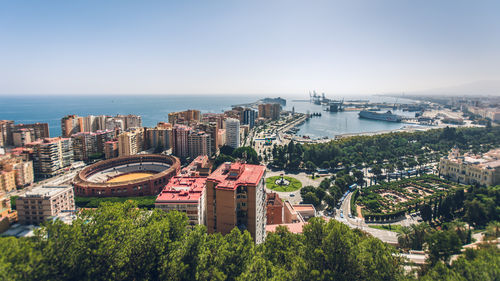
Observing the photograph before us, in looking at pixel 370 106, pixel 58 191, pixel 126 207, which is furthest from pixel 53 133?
pixel 370 106

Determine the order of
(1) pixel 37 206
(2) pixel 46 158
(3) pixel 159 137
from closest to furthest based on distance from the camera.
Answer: (1) pixel 37 206 → (2) pixel 46 158 → (3) pixel 159 137

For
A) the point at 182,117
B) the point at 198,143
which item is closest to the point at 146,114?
the point at 182,117

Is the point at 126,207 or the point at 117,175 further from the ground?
the point at 126,207

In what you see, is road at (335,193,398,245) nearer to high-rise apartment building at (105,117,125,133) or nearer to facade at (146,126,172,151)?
facade at (146,126,172,151)

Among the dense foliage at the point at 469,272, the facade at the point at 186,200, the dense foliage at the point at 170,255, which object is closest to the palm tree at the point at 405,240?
the dense foliage at the point at 469,272

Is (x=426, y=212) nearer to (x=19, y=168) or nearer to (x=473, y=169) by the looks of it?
(x=473, y=169)

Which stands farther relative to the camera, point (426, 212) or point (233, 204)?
point (426, 212)

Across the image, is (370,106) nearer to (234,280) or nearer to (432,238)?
(432,238)

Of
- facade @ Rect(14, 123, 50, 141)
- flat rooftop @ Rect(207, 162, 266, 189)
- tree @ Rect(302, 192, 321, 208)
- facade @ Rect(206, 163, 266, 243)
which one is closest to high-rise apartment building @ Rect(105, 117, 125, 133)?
facade @ Rect(14, 123, 50, 141)
